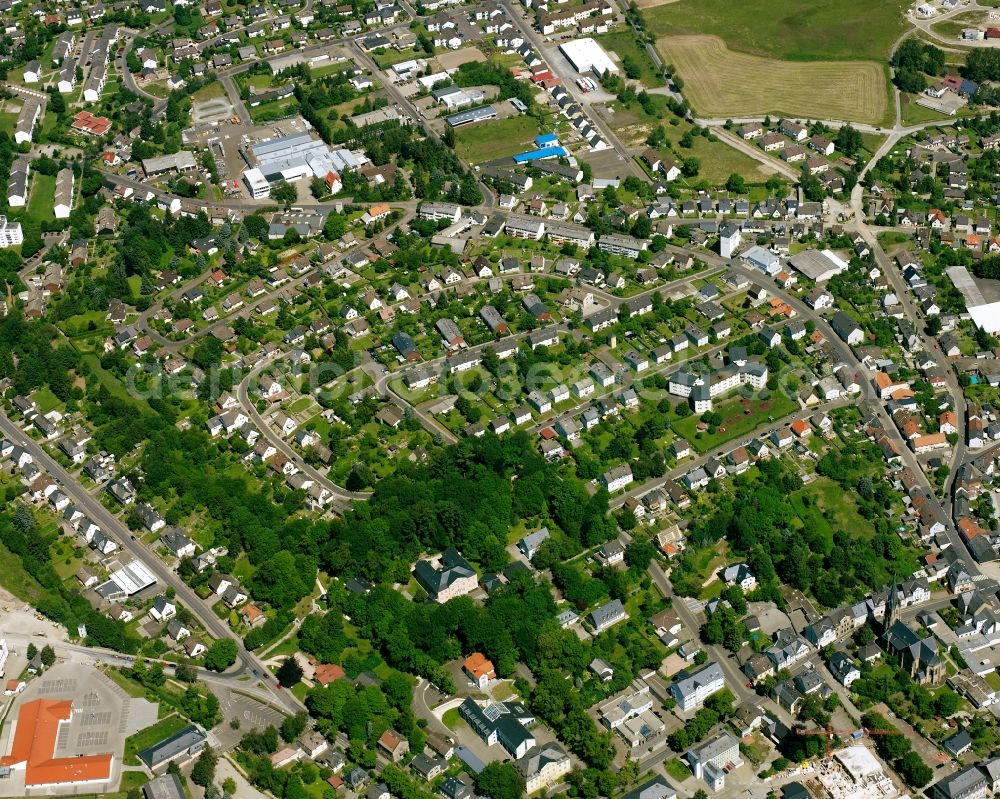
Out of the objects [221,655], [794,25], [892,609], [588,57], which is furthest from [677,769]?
[794,25]

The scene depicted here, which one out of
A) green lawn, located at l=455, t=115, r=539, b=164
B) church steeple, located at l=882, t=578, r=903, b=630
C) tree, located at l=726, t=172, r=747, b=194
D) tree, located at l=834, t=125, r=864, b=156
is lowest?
church steeple, located at l=882, t=578, r=903, b=630

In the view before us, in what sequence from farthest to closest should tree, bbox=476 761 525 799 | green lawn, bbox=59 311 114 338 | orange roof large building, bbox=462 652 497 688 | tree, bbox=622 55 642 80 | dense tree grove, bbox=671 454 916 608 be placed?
tree, bbox=622 55 642 80, green lawn, bbox=59 311 114 338, dense tree grove, bbox=671 454 916 608, orange roof large building, bbox=462 652 497 688, tree, bbox=476 761 525 799

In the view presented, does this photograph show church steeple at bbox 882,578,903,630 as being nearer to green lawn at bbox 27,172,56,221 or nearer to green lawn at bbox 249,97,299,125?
green lawn at bbox 27,172,56,221

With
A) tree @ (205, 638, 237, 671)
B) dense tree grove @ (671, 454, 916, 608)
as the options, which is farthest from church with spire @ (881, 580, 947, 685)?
tree @ (205, 638, 237, 671)

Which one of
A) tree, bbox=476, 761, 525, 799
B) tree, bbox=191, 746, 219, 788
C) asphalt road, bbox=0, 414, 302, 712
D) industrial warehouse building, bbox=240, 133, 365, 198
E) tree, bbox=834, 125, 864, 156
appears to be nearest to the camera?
tree, bbox=476, 761, 525, 799

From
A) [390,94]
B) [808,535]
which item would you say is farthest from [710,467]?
[390,94]

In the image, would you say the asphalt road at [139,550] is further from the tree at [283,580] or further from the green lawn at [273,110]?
the green lawn at [273,110]
